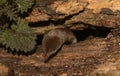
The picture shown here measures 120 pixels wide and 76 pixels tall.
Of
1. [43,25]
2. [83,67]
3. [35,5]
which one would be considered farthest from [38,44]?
[83,67]

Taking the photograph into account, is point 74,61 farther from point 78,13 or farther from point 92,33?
point 92,33

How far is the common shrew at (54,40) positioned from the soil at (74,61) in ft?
0.31

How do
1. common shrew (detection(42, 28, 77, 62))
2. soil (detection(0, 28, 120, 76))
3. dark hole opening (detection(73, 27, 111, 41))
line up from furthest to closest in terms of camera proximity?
dark hole opening (detection(73, 27, 111, 41)) → common shrew (detection(42, 28, 77, 62)) → soil (detection(0, 28, 120, 76))

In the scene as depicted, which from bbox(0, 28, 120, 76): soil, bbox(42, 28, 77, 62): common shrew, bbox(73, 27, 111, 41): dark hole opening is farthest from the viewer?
bbox(73, 27, 111, 41): dark hole opening

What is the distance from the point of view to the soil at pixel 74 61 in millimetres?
4398

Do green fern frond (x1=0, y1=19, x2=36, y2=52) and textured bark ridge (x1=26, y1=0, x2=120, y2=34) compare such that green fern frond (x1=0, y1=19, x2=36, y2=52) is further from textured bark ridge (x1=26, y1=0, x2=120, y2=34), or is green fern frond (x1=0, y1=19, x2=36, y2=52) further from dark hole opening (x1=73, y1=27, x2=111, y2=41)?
dark hole opening (x1=73, y1=27, x2=111, y2=41)

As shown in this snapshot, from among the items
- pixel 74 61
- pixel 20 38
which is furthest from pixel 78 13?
pixel 20 38

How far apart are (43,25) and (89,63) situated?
3.11ft

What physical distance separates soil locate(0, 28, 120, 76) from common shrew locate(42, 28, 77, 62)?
96mm

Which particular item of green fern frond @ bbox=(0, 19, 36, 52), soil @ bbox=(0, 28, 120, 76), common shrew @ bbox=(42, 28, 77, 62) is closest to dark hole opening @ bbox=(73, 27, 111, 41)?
soil @ bbox=(0, 28, 120, 76)

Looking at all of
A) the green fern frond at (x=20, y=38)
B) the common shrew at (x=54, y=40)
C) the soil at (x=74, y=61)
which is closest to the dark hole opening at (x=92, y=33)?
the soil at (x=74, y=61)

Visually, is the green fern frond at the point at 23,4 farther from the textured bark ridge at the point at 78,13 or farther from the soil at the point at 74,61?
the soil at the point at 74,61

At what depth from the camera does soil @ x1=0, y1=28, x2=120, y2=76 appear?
4398 mm

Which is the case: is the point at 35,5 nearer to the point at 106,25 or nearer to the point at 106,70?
the point at 106,25
